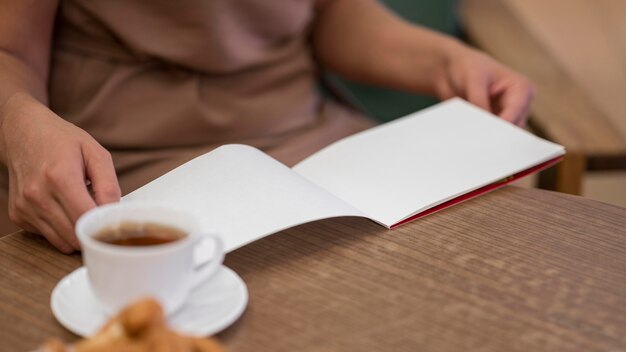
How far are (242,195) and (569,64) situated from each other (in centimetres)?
97

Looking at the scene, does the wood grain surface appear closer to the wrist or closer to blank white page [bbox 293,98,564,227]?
blank white page [bbox 293,98,564,227]

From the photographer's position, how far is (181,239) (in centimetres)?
62

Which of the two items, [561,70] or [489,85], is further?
[561,70]

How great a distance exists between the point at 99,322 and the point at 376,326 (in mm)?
200

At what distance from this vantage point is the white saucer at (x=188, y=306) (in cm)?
61

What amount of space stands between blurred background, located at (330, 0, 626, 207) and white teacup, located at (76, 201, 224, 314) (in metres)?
0.68

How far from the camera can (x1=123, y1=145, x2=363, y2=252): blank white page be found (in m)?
0.74

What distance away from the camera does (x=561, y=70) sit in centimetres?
146

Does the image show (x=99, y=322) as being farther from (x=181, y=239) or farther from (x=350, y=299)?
(x=350, y=299)

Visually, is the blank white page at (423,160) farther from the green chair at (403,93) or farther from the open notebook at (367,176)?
the green chair at (403,93)

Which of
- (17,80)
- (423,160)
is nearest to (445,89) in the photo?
(423,160)

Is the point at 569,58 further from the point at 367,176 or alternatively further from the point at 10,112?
the point at 10,112

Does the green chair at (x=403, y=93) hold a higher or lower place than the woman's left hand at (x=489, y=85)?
lower

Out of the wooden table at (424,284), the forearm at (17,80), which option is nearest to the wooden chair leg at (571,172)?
the wooden table at (424,284)
